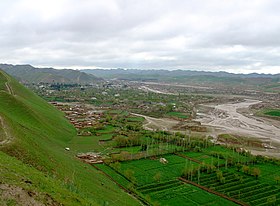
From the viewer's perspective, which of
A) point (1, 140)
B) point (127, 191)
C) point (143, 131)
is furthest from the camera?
point (143, 131)

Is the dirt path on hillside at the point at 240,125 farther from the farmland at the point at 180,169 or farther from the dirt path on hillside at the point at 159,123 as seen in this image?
the dirt path on hillside at the point at 159,123

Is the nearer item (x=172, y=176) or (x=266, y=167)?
(x=172, y=176)

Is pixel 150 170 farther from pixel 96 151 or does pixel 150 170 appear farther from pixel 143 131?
pixel 143 131

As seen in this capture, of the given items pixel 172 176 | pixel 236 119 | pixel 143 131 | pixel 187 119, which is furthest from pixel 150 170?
pixel 236 119

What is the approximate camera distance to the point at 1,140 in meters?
44.3

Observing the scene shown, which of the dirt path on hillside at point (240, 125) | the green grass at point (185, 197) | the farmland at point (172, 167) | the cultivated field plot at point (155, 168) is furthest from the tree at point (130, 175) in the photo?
the dirt path on hillside at point (240, 125)

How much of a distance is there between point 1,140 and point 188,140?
190ft

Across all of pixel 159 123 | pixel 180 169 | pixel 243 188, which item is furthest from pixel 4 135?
pixel 159 123

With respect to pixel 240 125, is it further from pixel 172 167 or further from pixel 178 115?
pixel 172 167

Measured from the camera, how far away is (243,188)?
55531 mm

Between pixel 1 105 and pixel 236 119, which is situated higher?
pixel 1 105

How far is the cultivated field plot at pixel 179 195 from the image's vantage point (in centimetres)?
4953

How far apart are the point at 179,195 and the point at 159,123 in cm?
7699

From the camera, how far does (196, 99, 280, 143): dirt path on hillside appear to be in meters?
110
